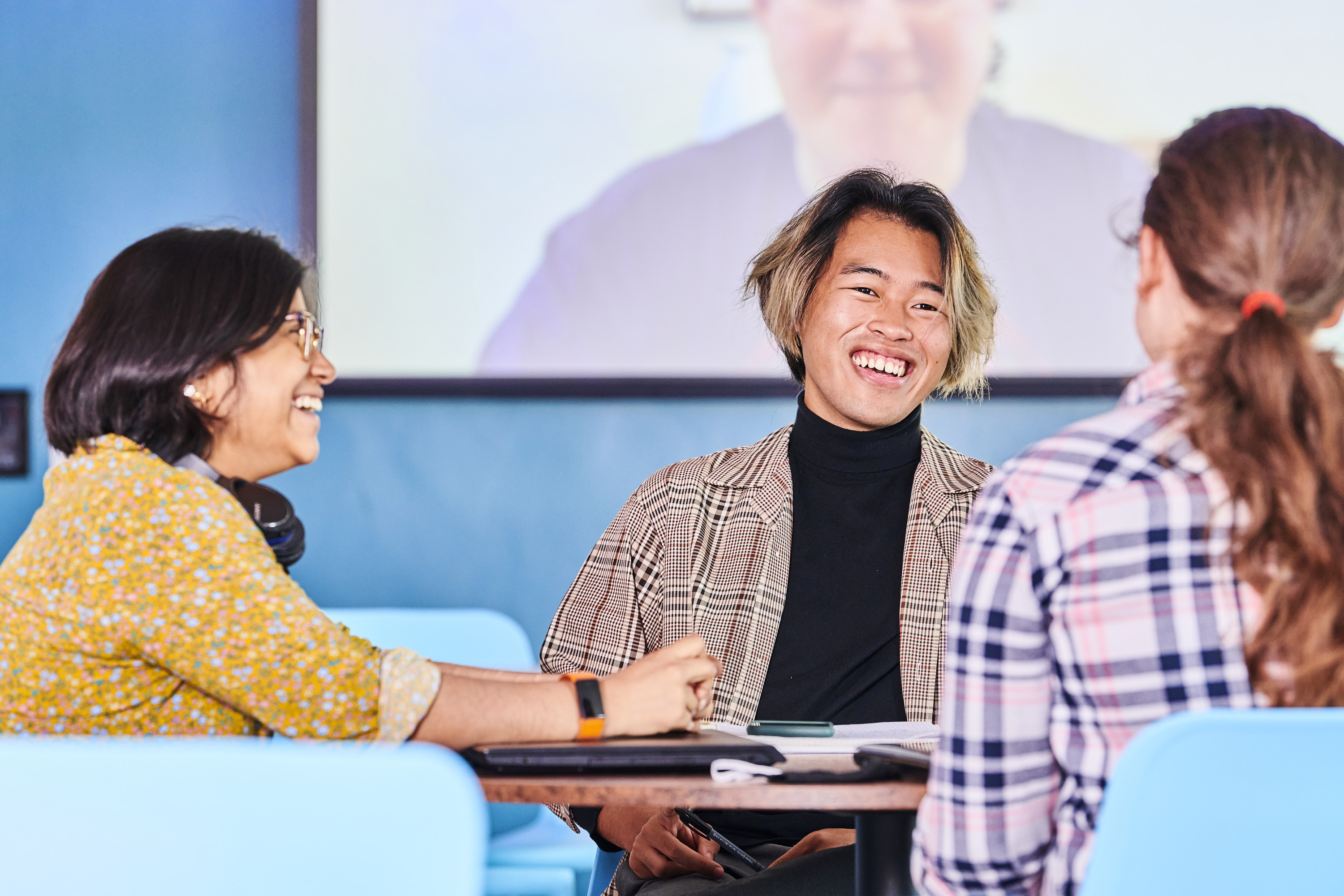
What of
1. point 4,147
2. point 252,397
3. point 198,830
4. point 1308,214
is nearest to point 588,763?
point 198,830

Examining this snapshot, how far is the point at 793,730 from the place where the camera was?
1.30 meters

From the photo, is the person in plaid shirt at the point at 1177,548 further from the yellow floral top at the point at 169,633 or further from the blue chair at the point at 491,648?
the blue chair at the point at 491,648

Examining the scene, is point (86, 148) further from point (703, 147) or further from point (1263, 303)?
point (1263, 303)

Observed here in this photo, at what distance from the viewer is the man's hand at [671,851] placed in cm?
148

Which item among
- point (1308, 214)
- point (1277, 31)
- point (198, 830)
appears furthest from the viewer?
point (1277, 31)

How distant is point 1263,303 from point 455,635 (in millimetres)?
1611

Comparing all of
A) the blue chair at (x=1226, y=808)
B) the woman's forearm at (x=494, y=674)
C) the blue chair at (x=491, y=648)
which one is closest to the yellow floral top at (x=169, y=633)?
the woman's forearm at (x=494, y=674)

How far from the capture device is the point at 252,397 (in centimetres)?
121

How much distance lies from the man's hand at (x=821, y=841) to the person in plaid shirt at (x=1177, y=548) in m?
0.49

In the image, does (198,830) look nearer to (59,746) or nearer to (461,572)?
(59,746)

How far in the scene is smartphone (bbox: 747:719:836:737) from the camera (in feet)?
4.20

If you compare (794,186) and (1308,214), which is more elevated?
(794,186)

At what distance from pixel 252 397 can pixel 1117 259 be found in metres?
1.78

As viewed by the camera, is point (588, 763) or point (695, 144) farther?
point (695, 144)
